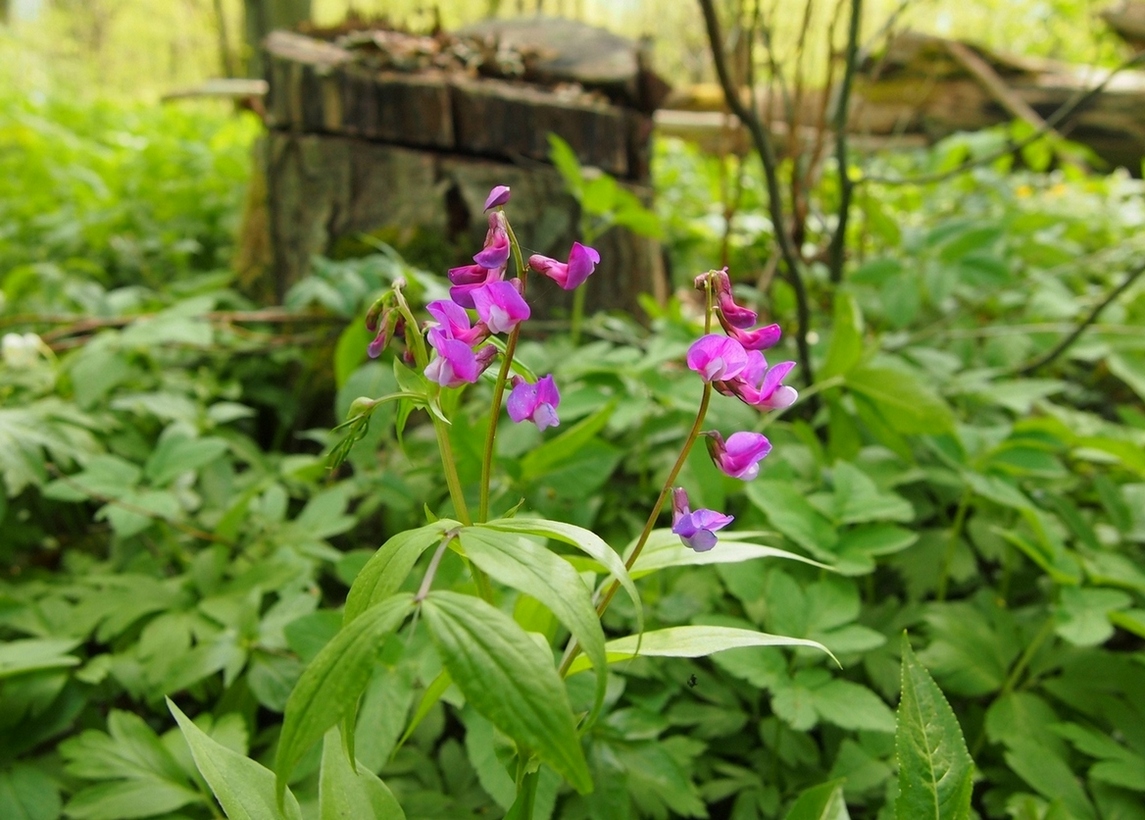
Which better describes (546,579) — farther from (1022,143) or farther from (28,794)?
(1022,143)

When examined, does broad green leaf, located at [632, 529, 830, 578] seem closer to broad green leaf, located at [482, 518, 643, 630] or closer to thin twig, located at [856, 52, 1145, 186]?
broad green leaf, located at [482, 518, 643, 630]

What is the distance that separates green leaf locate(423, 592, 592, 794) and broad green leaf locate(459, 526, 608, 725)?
3 centimetres

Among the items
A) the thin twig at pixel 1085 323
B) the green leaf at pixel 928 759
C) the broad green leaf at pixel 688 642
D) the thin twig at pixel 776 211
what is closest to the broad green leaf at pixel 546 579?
the broad green leaf at pixel 688 642

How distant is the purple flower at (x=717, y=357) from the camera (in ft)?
2.45

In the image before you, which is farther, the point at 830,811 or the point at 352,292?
the point at 352,292

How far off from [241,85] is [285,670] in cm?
608

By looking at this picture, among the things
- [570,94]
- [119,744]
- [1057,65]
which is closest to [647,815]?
[119,744]

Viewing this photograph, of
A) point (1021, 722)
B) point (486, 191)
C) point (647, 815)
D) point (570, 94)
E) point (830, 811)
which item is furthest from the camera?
point (570, 94)

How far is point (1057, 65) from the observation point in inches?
276

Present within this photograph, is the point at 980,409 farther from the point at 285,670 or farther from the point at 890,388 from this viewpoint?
the point at 285,670

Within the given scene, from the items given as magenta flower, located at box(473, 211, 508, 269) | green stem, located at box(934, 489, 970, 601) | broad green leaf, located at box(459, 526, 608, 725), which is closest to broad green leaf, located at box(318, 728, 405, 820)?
broad green leaf, located at box(459, 526, 608, 725)

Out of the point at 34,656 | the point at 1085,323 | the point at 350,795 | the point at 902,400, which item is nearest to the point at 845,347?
the point at 902,400

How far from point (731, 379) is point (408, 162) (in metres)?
2.23

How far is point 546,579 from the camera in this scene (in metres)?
0.64
